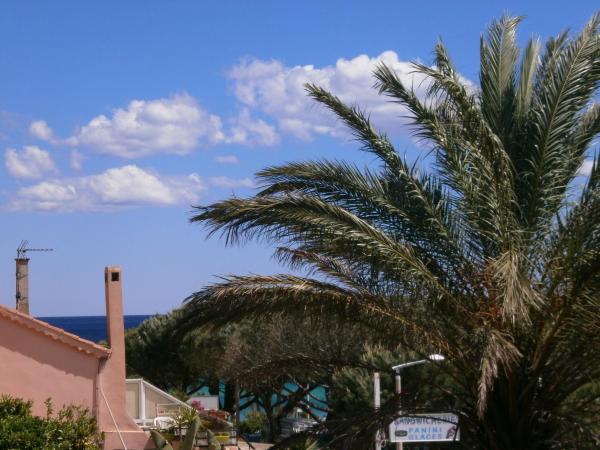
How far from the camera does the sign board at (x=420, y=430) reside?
1145cm

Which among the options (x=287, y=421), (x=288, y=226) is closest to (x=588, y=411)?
(x=288, y=226)

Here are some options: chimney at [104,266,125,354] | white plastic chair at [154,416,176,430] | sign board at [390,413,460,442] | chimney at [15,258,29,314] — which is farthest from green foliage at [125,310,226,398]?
sign board at [390,413,460,442]

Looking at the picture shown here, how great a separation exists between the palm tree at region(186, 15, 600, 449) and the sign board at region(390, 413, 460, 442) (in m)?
0.55

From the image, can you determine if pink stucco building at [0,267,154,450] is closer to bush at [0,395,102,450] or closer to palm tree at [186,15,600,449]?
bush at [0,395,102,450]

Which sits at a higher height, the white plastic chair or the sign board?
the sign board

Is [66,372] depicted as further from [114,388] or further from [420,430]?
[420,430]

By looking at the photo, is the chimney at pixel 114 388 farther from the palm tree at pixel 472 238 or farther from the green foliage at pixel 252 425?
the green foliage at pixel 252 425

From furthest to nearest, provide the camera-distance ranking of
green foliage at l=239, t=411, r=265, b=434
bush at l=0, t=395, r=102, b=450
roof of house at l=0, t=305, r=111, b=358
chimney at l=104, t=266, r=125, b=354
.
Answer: green foliage at l=239, t=411, r=265, b=434 < chimney at l=104, t=266, r=125, b=354 < roof of house at l=0, t=305, r=111, b=358 < bush at l=0, t=395, r=102, b=450

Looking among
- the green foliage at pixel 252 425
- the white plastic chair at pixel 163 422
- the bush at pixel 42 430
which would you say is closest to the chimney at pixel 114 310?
the bush at pixel 42 430

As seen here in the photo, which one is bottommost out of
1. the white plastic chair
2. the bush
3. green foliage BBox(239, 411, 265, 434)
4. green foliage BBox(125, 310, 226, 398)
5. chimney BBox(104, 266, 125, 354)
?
green foliage BBox(239, 411, 265, 434)

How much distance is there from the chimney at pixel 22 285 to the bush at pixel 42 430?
10.5 meters

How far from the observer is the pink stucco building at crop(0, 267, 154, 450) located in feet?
61.3

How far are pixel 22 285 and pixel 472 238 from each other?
868 inches

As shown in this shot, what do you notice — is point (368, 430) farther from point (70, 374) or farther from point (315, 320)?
point (70, 374)
